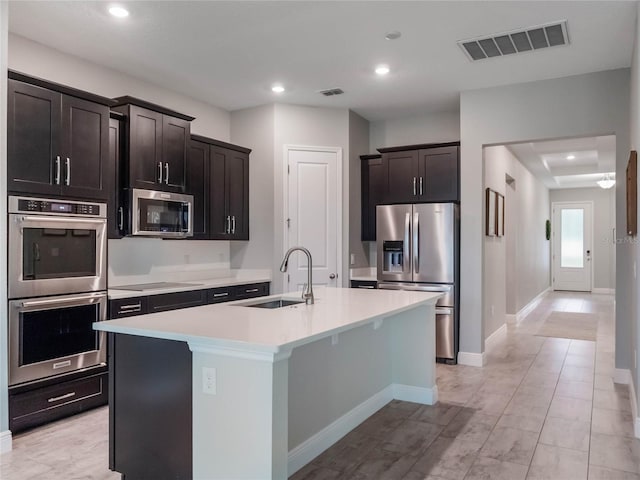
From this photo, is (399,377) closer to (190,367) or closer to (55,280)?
(190,367)

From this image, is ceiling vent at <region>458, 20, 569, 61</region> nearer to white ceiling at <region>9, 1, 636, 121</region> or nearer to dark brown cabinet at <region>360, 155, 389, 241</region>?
white ceiling at <region>9, 1, 636, 121</region>

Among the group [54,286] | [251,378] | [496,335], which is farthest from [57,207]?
[496,335]

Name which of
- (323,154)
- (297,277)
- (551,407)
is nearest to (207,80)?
(323,154)

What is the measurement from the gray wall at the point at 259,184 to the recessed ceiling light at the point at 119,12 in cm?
231

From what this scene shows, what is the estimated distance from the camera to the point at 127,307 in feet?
12.6

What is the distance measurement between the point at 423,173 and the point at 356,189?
893 mm

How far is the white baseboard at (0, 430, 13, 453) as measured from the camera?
9.44 feet

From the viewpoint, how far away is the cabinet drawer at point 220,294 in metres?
4.65

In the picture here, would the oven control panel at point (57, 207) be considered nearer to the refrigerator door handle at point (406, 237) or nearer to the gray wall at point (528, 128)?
the refrigerator door handle at point (406, 237)

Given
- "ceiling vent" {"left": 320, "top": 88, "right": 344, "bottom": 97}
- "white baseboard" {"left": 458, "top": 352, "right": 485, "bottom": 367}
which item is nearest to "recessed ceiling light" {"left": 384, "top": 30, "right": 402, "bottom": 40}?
"ceiling vent" {"left": 320, "top": 88, "right": 344, "bottom": 97}

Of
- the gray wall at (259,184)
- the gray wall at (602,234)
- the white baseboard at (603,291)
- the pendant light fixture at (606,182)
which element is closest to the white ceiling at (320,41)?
the gray wall at (259,184)

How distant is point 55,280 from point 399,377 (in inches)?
105

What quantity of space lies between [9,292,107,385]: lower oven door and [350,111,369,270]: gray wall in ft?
9.74

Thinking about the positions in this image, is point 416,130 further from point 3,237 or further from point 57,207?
point 3,237
